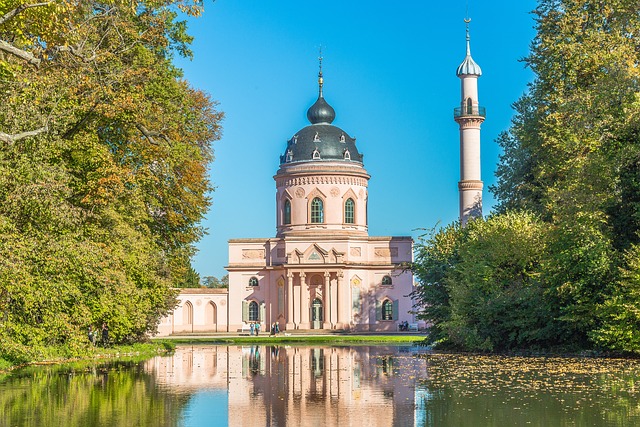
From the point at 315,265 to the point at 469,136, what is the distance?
1647 centimetres

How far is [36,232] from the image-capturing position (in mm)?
20531

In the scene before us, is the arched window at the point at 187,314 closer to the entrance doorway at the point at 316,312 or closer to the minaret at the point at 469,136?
the entrance doorway at the point at 316,312

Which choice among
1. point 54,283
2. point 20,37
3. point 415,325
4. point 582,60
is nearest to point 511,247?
point 582,60

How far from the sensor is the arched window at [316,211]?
2908 inches

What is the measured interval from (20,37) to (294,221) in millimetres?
56332

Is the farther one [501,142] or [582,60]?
[501,142]

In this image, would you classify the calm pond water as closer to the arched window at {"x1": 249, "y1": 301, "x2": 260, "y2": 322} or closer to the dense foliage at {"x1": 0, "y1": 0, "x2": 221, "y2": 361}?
the dense foliage at {"x1": 0, "y1": 0, "x2": 221, "y2": 361}

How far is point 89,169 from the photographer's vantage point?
2625 cm

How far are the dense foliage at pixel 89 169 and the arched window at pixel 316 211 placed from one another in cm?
3702

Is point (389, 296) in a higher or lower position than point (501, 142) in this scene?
lower

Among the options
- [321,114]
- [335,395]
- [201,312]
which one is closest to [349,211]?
[321,114]

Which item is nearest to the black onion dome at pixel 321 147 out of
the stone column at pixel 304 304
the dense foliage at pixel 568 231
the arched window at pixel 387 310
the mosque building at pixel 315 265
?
the mosque building at pixel 315 265

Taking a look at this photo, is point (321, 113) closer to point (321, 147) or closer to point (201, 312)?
A: point (321, 147)

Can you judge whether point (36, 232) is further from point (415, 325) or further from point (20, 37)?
point (415, 325)
